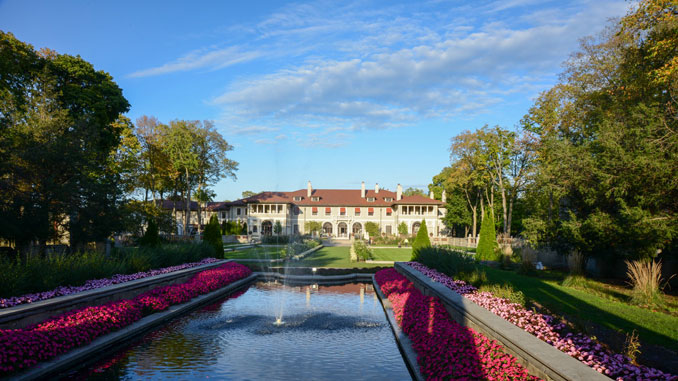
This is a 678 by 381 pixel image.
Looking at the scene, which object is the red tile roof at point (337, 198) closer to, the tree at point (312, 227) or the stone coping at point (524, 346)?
the tree at point (312, 227)

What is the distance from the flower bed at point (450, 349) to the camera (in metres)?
5.20

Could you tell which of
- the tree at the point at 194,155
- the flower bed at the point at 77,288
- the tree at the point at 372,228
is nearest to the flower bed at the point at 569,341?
the flower bed at the point at 77,288

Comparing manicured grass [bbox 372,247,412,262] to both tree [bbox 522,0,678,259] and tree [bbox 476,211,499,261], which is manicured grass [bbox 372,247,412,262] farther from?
tree [bbox 522,0,678,259]

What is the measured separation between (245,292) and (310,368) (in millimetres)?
9336

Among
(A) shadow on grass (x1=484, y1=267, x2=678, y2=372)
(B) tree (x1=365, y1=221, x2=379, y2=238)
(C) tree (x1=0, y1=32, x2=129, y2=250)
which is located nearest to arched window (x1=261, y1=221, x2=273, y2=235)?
(B) tree (x1=365, y1=221, x2=379, y2=238)

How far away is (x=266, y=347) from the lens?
8078 mm

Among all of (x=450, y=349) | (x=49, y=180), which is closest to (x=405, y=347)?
(x=450, y=349)

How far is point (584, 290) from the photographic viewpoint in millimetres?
14031

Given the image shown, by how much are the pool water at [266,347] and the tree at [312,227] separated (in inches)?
1855

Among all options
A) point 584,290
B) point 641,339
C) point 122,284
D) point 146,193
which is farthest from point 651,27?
point 146,193

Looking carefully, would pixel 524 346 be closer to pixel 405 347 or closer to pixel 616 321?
pixel 405 347

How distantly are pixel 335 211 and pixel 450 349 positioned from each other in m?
58.0

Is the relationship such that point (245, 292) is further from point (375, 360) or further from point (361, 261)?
point (361, 261)

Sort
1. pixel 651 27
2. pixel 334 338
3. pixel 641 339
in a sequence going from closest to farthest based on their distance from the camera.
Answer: pixel 641 339 → pixel 334 338 → pixel 651 27
